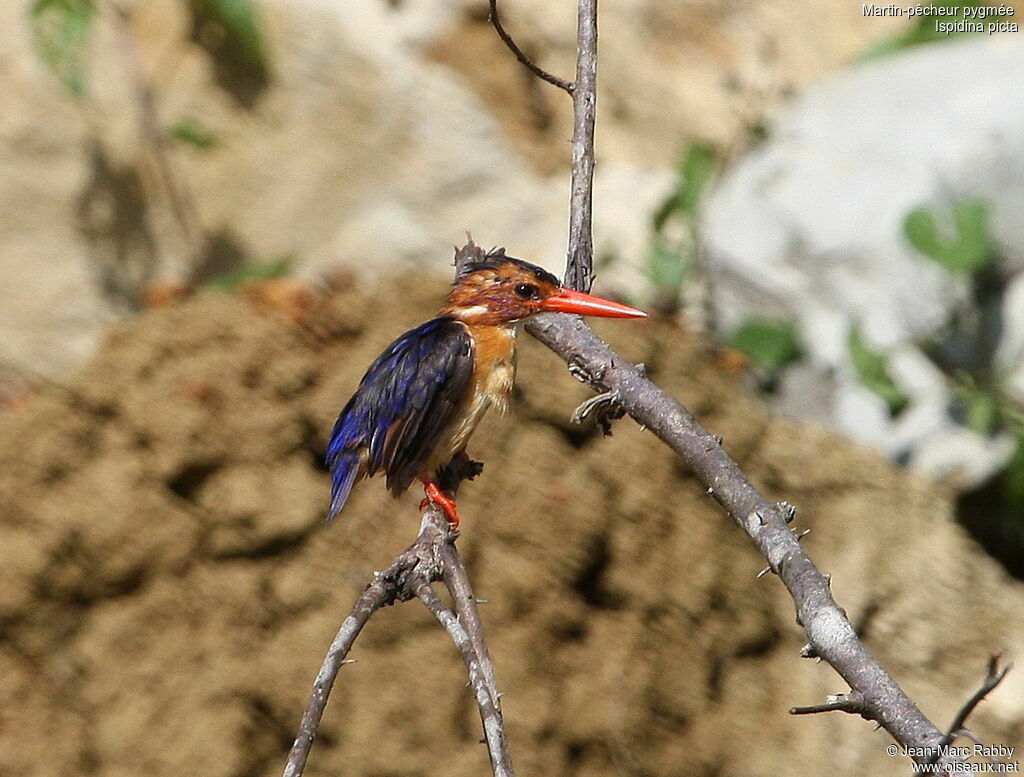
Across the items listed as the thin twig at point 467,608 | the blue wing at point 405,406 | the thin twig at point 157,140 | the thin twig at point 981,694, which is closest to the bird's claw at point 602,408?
the thin twig at point 467,608

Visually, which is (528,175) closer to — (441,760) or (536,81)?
(536,81)

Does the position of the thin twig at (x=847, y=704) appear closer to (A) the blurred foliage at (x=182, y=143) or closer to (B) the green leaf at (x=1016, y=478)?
(B) the green leaf at (x=1016, y=478)

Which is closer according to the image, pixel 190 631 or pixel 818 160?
pixel 190 631

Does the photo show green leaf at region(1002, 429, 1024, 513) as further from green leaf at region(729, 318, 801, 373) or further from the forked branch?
the forked branch

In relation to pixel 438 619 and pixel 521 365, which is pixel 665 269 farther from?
pixel 438 619

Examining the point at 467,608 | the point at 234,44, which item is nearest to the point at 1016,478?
the point at 467,608

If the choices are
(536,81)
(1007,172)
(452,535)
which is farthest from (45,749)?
(1007,172)
